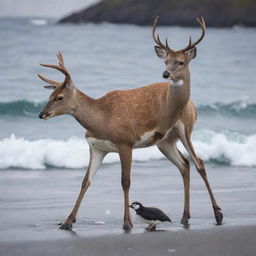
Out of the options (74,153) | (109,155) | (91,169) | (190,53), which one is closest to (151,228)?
(91,169)

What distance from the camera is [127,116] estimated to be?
1211cm

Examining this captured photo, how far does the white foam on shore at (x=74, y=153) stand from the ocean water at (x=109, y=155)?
0.02 m

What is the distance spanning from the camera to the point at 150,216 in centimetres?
1143

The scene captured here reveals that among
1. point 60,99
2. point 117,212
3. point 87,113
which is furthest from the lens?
point 117,212

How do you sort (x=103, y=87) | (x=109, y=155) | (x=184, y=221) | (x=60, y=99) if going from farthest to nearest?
1. (x=103, y=87)
2. (x=109, y=155)
3. (x=184, y=221)
4. (x=60, y=99)

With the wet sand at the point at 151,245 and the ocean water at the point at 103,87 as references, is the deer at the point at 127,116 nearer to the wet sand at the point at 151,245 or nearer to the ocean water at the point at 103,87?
the wet sand at the point at 151,245

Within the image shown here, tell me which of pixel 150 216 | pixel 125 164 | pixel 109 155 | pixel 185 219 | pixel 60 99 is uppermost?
pixel 60 99

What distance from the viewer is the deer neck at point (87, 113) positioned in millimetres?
11984

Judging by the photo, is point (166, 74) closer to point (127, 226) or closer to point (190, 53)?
point (190, 53)

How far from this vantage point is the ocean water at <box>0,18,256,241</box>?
12.7m

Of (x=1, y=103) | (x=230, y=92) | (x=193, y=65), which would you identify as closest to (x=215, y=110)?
(x=230, y=92)

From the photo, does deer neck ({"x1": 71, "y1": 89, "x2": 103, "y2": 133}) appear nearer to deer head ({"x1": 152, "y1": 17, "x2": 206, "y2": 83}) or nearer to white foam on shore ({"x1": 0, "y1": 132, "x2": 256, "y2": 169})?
deer head ({"x1": 152, "y1": 17, "x2": 206, "y2": 83})

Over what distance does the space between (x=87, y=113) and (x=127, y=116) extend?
47 cm

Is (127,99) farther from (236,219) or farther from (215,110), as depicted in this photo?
(215,110)
